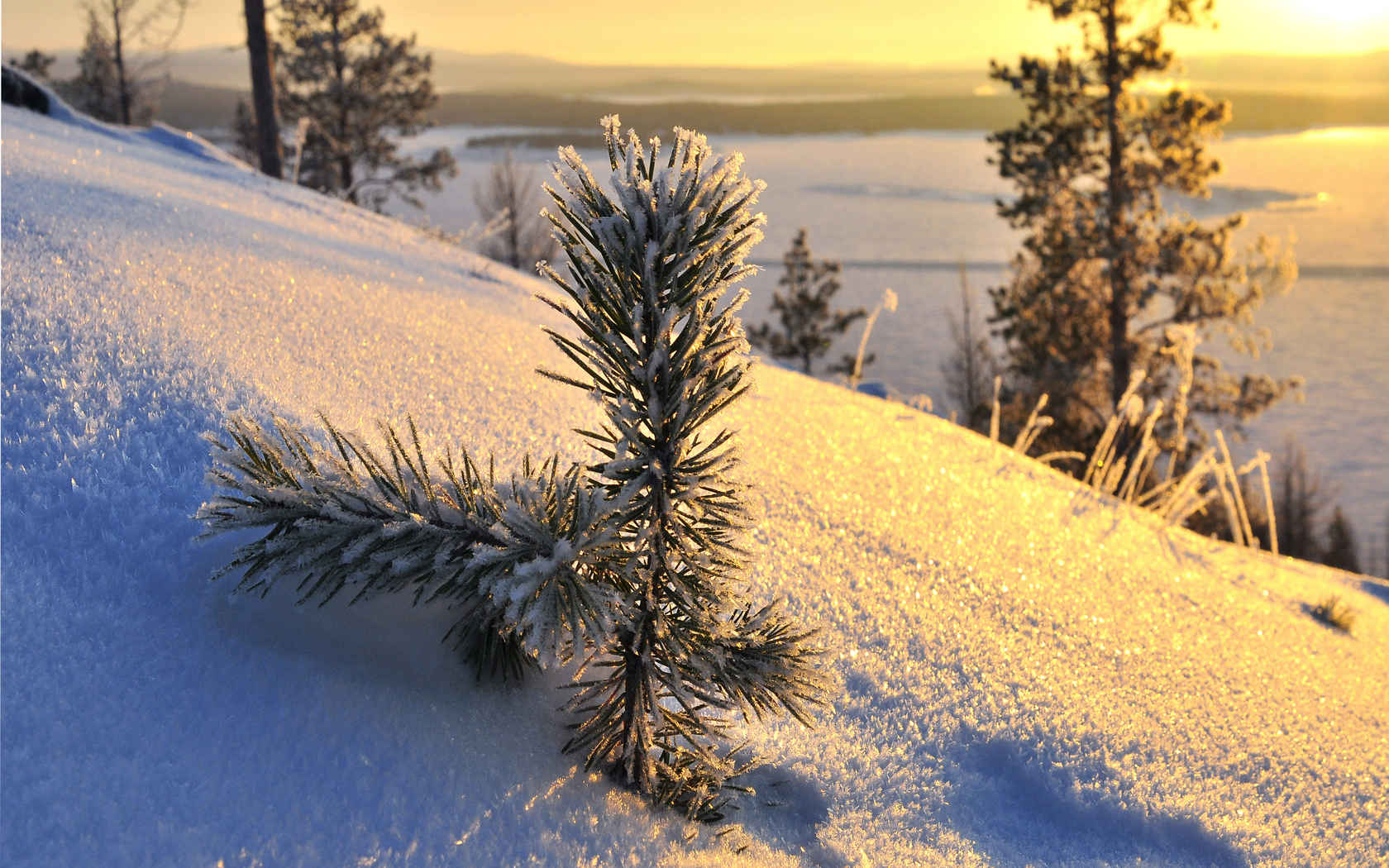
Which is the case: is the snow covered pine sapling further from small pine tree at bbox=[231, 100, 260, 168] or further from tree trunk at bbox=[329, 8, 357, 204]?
small pine tree at bbox=[231, 100, 260, 168]

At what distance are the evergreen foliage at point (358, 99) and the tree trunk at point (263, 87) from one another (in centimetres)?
1433

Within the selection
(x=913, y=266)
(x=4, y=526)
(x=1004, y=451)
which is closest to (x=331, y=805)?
(x=4, y=526)

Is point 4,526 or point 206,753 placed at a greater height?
point 4,526

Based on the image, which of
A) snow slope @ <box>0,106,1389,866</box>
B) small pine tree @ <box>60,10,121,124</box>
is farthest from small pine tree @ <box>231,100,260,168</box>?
snow slope @ <box>0,106,1389,866</box>

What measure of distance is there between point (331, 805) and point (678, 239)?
707 millimetres

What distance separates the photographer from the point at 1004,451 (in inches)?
131

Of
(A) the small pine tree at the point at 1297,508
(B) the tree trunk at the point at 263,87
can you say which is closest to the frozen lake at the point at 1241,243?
(A) the small pine tree at the point at 1297,508

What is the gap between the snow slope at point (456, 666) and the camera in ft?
2.84

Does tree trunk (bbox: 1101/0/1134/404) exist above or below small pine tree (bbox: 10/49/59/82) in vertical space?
below

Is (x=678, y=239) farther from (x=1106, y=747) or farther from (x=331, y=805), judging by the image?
(x=1106, y=747)

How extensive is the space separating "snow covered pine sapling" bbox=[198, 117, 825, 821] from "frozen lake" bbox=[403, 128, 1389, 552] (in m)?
14.6

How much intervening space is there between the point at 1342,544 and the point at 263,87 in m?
35.0

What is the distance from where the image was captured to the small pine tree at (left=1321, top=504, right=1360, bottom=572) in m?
29.1

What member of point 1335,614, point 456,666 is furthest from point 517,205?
point 456,666
